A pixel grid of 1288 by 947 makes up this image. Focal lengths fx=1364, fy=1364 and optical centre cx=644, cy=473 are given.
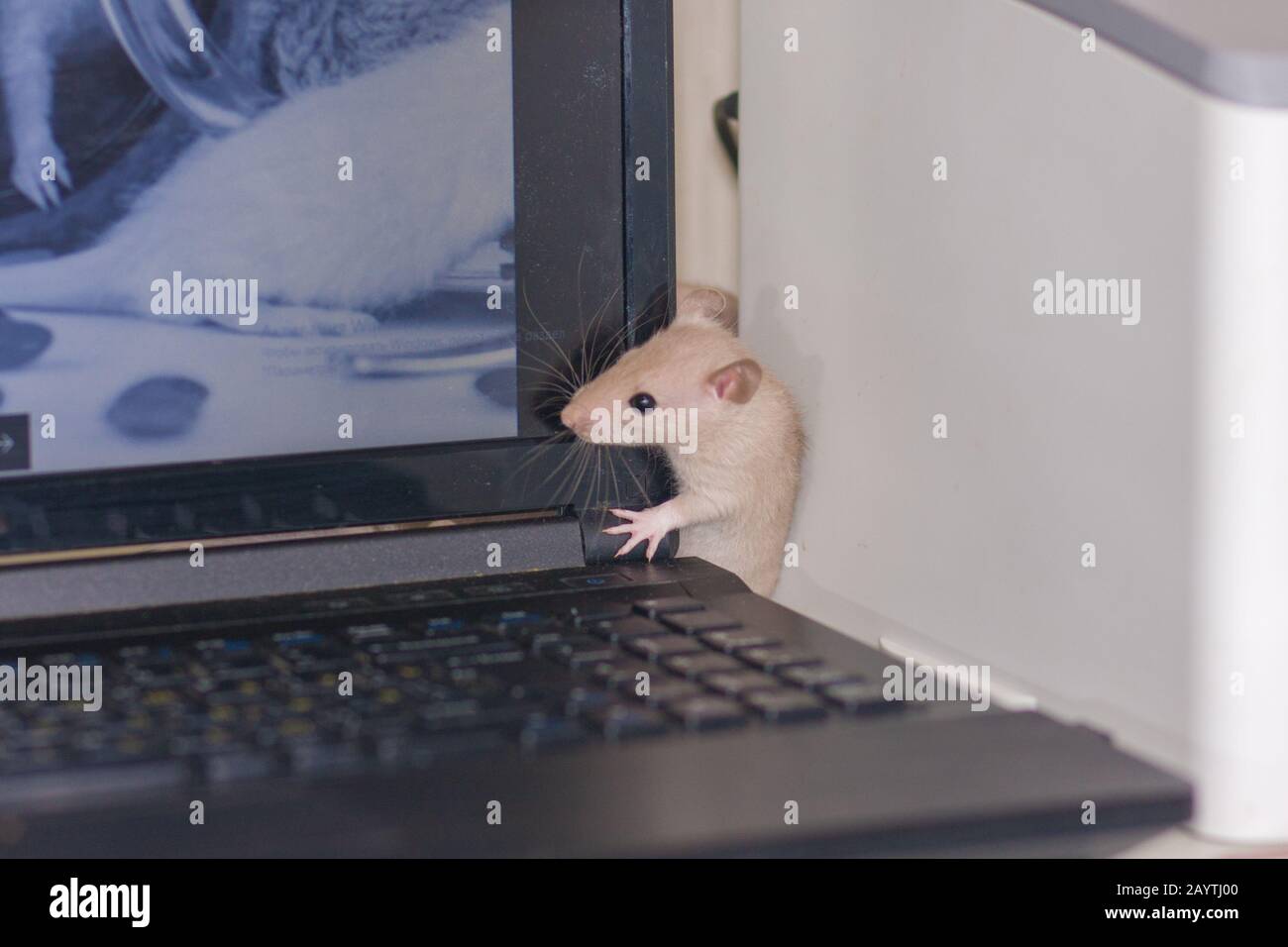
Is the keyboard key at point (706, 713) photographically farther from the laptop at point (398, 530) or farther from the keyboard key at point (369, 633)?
the keyboard key at point (369, 633)

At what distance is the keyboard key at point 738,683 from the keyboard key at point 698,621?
65 mm

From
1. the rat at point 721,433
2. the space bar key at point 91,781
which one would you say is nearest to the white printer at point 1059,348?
the rat at point 721,433

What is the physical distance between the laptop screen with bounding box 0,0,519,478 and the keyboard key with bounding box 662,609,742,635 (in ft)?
0.67

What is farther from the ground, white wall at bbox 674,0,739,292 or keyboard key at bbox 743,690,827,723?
white wall at bbox 674,0,739,292

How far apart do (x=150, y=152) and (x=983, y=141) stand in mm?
443

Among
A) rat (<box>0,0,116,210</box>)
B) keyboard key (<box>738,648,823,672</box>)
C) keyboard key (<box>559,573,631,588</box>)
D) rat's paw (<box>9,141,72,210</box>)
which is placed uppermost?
rat (<box>0,0,116,210</box>)

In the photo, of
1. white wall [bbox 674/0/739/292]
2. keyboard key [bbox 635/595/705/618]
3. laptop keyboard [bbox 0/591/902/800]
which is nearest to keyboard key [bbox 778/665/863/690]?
laptop keyboard [bbox 0/591/902/800]

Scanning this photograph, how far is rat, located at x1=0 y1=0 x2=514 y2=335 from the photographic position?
2.42ft

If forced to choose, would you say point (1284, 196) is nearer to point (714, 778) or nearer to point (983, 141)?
point (983, 141)

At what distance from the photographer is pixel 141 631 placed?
69 cm

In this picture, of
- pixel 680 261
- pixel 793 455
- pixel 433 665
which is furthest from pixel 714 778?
pixel 680 261

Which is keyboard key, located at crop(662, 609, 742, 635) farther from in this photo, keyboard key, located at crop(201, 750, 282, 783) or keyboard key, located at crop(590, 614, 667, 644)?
keyboard key, located at crop(201, 750, 282, 783)

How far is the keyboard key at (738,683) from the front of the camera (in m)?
0.57

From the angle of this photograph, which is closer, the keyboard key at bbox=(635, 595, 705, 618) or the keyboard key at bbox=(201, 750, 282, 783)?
the keyboard key at bbox=(201, 750, 282, 783)
